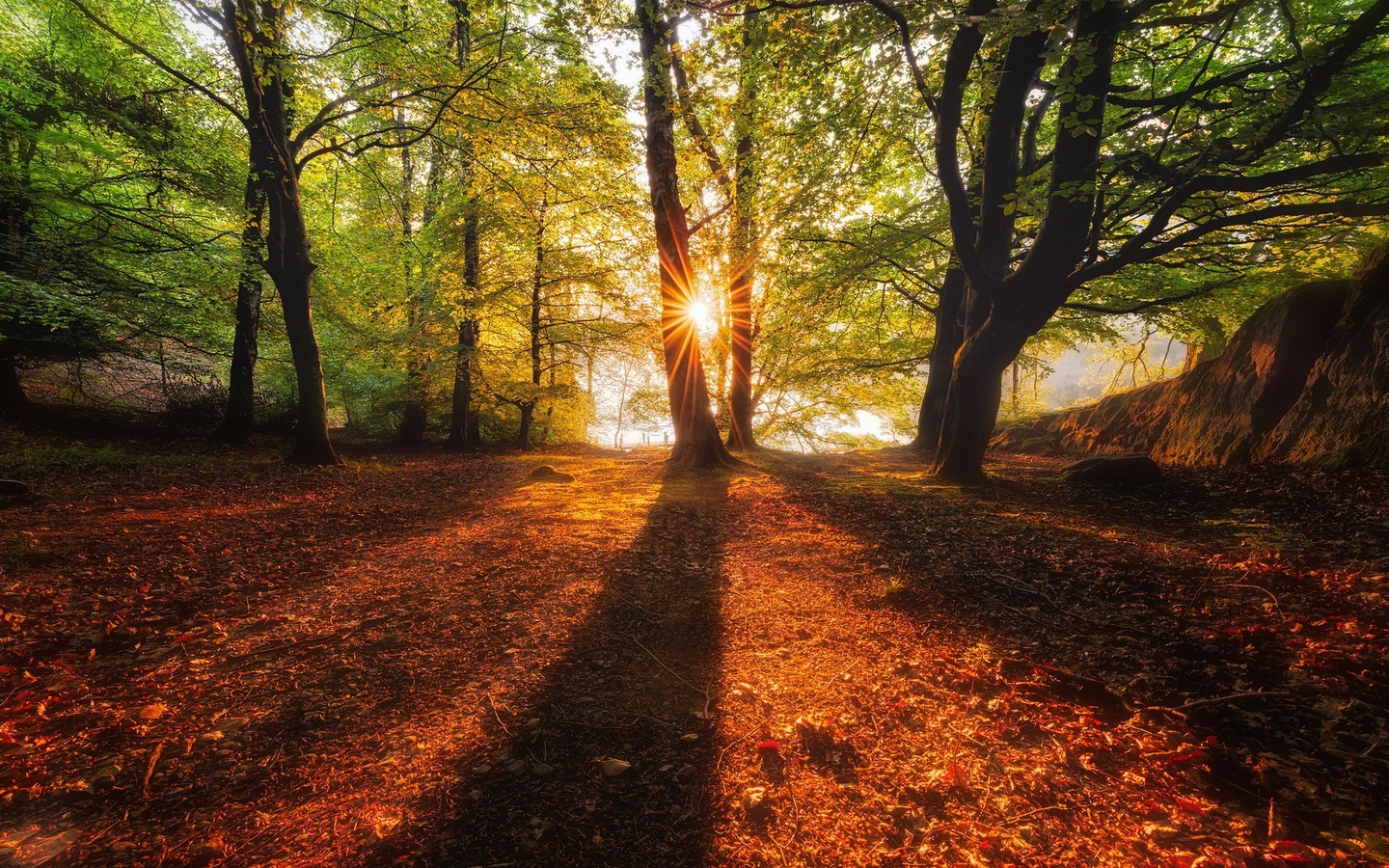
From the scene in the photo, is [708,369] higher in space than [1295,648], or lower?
higher

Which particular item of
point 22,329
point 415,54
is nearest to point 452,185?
point 415,54

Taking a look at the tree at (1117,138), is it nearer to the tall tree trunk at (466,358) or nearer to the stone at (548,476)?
the stone at (548,476)

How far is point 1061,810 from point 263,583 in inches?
223

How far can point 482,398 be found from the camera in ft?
47.6

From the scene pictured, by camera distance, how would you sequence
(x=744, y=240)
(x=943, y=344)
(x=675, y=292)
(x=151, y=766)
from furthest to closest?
(x=943, y=344) < (x=744, y=240) < (x=675, y=292) < (x=151, y=766)

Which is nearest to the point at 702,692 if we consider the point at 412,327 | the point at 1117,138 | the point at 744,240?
the point at 1117,138

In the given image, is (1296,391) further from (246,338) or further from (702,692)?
(246,338)

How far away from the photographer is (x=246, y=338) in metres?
→ 10.4

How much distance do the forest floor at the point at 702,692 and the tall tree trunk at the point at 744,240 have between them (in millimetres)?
6289

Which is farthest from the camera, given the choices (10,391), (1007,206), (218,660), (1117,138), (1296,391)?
(10,391)

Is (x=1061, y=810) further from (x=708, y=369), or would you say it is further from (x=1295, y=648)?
(x=708, y=369)

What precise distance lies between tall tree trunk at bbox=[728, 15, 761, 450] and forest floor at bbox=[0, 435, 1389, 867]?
6.29 meters

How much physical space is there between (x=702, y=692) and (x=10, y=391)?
13.7 metres

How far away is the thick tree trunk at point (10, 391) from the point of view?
844 centimetres
